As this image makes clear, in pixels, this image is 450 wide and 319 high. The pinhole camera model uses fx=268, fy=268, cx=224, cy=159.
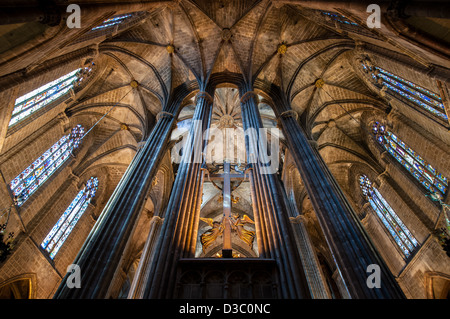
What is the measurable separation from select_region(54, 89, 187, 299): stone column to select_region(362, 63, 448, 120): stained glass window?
31.9 ft

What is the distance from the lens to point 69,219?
12.8 m

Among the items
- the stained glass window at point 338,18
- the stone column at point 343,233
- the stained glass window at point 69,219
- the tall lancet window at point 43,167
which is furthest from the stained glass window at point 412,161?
the stained glass window at point 69,219

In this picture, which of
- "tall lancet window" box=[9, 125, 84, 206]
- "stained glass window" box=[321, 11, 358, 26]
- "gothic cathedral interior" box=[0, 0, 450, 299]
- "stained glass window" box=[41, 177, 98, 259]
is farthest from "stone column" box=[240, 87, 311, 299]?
"stained glass window" box=[41, 177, 98, 259]

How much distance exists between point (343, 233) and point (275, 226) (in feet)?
5.91

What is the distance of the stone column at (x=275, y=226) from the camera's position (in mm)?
5793

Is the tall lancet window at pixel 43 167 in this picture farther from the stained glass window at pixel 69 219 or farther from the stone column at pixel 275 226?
the stone column at pixel 275 226

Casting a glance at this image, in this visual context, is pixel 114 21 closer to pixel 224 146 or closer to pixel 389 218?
pixel 224 146

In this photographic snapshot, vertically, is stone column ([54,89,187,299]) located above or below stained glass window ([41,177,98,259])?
below

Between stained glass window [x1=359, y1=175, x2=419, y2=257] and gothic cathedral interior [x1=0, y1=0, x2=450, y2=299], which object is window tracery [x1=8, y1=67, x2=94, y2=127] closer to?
gothic cathedral interior [x1=0, y1=0, x2=450, y2=299]

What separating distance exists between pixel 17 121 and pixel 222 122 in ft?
38.2

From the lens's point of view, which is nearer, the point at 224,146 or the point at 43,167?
the point at 43,167

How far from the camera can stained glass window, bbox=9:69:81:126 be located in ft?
29.8

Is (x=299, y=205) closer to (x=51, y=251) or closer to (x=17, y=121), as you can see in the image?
(x=51, y=251)

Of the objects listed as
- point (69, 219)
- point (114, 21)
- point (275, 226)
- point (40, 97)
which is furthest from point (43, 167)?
point (275, 226)
